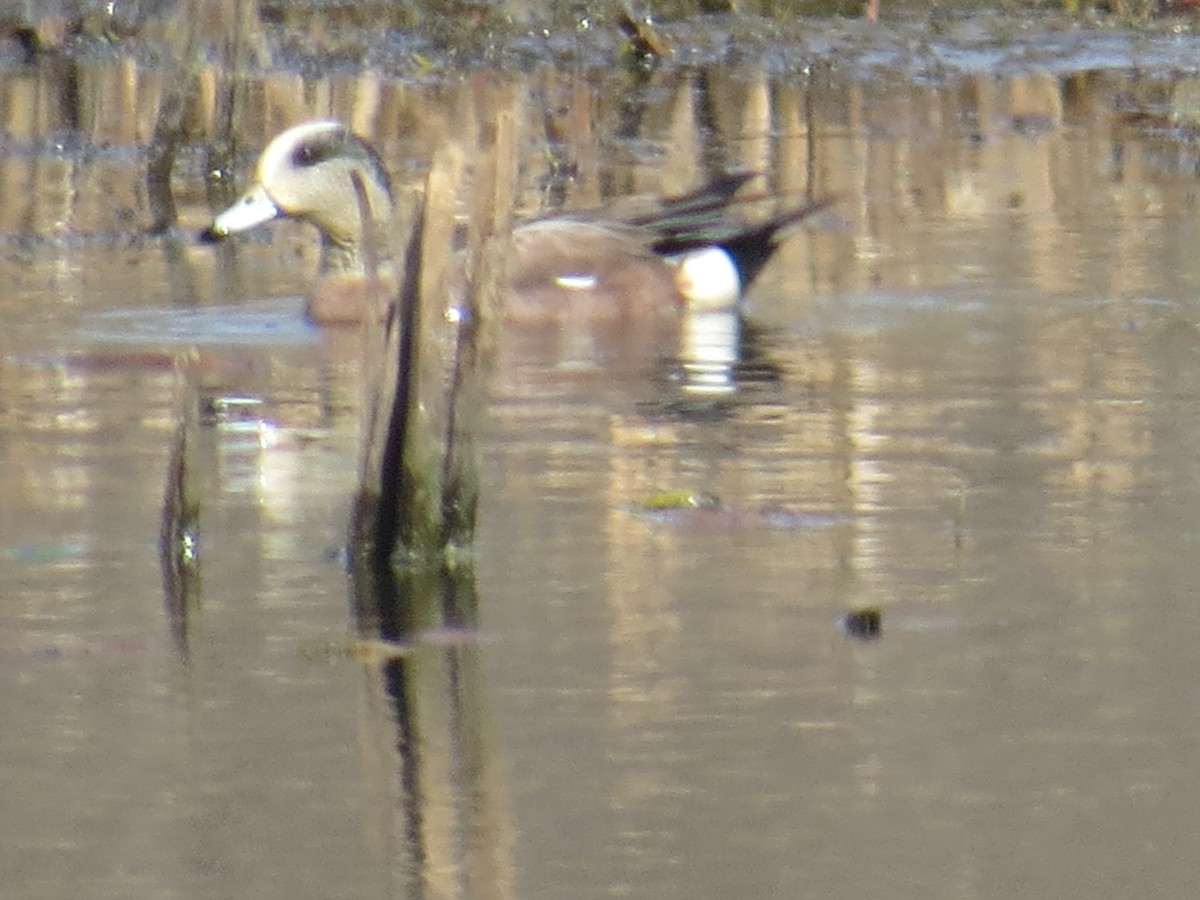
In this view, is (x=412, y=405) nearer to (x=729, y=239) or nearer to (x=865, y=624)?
(x=865, y=624)

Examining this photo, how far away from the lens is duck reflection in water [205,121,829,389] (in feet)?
31.4

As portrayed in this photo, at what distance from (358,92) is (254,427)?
972cm

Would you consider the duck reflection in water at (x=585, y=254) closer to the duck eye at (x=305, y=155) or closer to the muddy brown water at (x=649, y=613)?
the duck eye at (x=305, y=155)

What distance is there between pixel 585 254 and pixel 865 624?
4.91 meters

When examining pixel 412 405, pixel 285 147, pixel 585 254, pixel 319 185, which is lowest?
pixel 412 405

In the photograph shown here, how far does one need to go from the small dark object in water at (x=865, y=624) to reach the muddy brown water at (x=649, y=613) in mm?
36

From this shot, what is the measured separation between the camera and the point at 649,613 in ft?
16.9

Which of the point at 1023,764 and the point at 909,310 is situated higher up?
the point at 909,310

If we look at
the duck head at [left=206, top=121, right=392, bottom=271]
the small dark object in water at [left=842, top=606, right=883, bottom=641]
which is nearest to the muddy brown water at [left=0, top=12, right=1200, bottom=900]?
the small dark object in water at [left=842, top=606, right=883, bottom=641]

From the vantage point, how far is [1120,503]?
19.9 feet

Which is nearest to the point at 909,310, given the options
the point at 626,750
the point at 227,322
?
the point at 227,322

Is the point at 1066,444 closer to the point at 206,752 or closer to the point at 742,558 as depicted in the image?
the point at 742,558

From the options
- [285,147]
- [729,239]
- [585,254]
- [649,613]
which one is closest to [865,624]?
[649,613]

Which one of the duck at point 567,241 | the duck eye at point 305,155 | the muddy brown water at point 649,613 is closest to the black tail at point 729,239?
the duck at point 567,241
